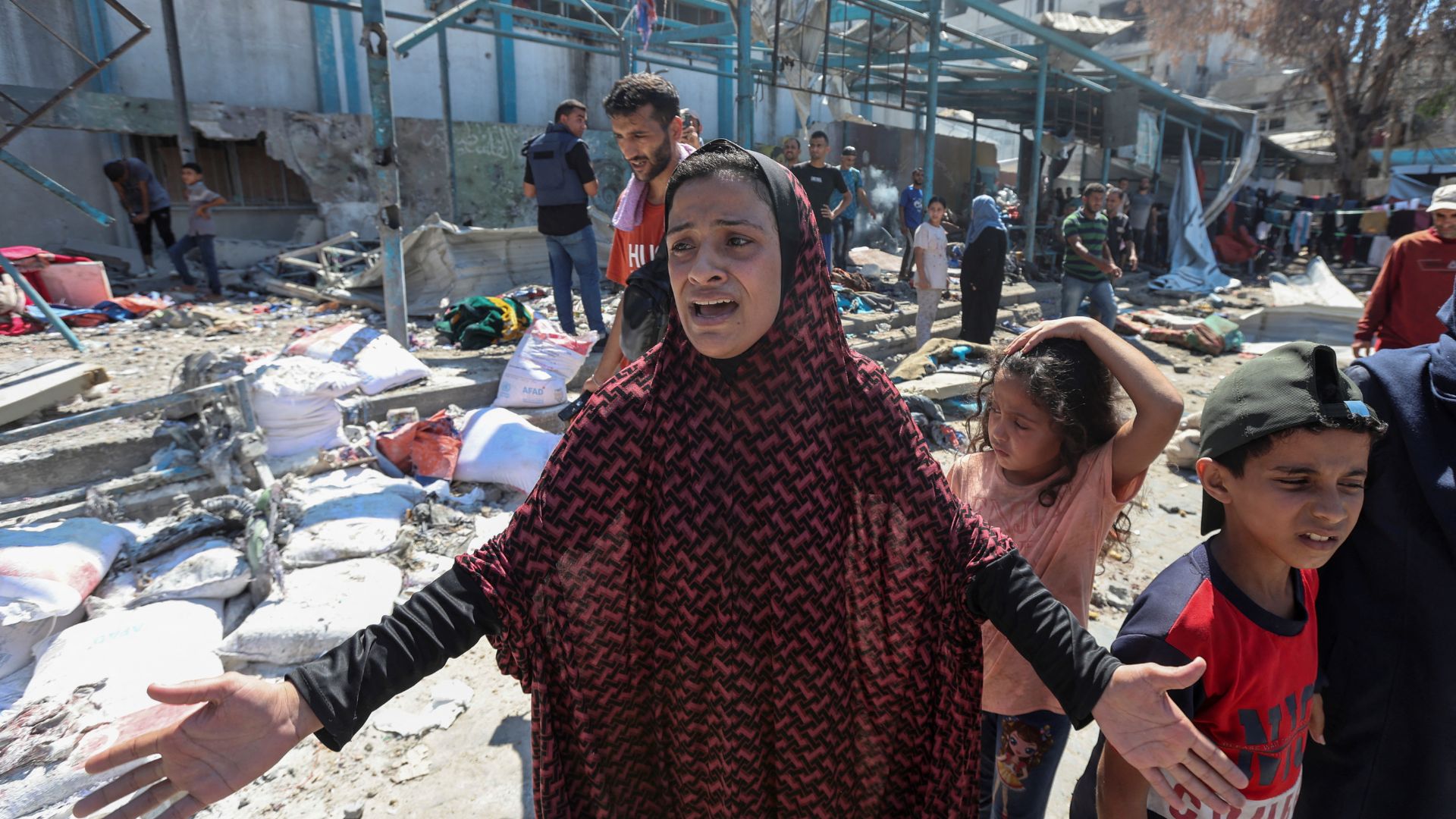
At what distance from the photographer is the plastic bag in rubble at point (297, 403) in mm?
3883

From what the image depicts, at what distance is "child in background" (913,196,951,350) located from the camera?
23.4 ft

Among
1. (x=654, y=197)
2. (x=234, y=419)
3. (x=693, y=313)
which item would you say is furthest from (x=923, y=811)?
(x=234, y=419)

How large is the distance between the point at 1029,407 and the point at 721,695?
2.79 ft

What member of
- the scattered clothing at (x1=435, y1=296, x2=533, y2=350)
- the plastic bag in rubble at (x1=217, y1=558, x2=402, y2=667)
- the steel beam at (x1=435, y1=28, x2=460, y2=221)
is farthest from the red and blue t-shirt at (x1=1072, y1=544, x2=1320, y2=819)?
the steel beam at (x1=435, y1=28, x2=460, y2=221)

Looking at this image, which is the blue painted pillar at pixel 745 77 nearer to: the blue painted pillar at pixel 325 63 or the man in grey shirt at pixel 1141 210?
the blue painted pillar at pixel 325 63

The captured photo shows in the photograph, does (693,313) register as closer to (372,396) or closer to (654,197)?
(654,197)

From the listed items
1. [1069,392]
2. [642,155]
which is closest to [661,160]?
[642,155]

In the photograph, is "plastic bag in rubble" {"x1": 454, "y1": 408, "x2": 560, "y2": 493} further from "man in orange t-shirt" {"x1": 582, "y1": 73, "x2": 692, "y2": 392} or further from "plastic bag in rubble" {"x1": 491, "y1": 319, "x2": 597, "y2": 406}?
"man in orange t-shirt" {"x1": 582, "y1": 73, "x2": 692, "y2": 392}

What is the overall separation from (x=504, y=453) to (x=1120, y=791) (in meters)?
3.32

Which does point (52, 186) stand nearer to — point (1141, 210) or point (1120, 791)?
point (1120, 791)

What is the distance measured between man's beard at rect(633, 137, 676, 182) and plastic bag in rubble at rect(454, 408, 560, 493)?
174 cm

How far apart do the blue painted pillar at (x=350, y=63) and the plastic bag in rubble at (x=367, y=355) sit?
8.11 meters

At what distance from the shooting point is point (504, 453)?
4004mm

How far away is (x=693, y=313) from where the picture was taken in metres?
1.18
